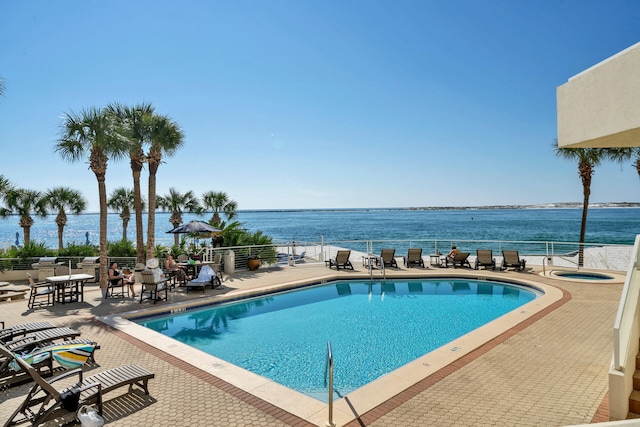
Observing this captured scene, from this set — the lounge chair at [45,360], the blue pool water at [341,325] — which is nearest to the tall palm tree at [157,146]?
the blue pool water at [341,325]

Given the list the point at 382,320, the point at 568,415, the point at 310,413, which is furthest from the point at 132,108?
the point at 568,415

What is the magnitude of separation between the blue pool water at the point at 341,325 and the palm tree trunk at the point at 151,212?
5.05 m

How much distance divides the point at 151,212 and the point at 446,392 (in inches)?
508

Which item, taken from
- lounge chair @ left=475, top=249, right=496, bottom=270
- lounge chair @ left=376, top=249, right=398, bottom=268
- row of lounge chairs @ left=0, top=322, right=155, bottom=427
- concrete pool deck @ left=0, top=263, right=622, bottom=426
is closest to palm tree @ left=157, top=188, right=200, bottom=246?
lounge chair @ left=376, top=249, right=398, bottom=268

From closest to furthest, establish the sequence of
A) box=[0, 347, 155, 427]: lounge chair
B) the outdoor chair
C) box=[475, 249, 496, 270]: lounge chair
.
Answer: box=[0, 347, 155, 427]: lounge chair → the outdoor chair → box=[475, 249, 496, 270]: lounge chair

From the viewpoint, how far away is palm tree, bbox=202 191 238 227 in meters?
28.6

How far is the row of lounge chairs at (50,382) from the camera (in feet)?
13.4

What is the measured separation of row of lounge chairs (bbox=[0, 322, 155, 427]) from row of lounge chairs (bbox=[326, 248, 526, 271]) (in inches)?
433

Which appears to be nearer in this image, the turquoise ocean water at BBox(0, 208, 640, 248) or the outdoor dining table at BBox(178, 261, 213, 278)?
the outdoor dining table at BBox(178, 261, 213, 278)

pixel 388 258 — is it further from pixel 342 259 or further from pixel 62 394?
pixel 62 394

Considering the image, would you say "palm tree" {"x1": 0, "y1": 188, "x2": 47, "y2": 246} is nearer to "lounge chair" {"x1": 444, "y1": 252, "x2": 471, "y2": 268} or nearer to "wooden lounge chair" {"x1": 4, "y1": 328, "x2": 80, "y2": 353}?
"wooden lounge chair" {"x1": 4, "y1": 328, "x2": 80, "y2": 353}

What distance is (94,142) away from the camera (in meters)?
12.0

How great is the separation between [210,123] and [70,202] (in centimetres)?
1878

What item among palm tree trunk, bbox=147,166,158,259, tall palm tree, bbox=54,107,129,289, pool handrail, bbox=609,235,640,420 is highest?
tall palm tree, bbox=54,107,129,289
